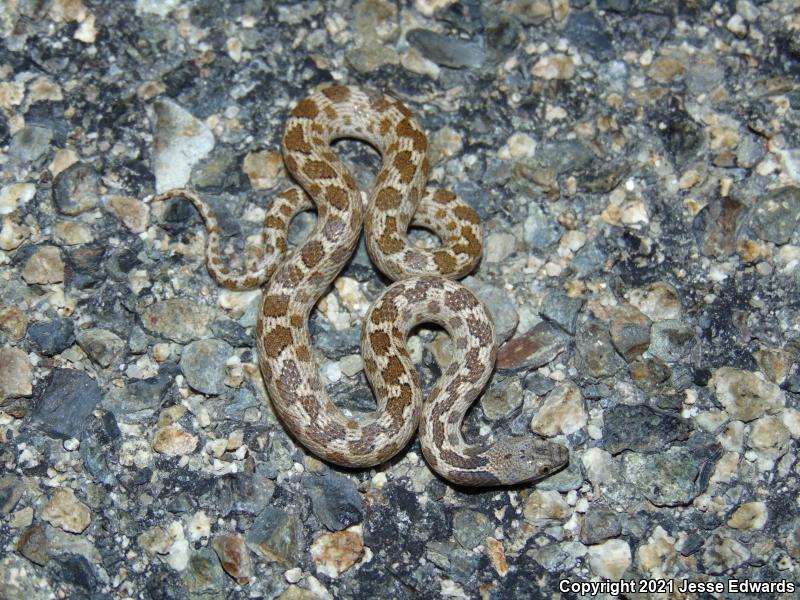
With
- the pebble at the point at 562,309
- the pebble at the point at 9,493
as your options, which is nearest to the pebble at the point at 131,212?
the pebble at the point at 9,493

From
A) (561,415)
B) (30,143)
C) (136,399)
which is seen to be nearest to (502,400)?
(561,415)

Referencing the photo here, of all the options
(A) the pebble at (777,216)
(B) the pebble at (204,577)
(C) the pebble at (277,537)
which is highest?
(A) the pebble at (777,216)

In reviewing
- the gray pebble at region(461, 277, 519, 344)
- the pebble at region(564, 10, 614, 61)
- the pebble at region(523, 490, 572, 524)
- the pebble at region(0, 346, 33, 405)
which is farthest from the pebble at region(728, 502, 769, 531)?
the pebble at region(0, 346, 33, 405)

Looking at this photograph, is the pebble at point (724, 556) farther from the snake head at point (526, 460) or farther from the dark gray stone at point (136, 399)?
the dark gray stone at point (136, 399)

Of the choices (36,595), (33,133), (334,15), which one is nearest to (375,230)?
(334,15)

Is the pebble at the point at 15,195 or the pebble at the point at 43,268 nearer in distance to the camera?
the pebble at the point at 43,268

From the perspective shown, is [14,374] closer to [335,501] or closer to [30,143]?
[30,143]

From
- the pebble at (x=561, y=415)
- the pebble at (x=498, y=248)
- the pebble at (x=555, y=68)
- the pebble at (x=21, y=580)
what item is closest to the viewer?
the pebble at (x=21, y=580)

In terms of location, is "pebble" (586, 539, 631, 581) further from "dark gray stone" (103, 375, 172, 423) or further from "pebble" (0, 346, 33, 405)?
"pebble" (0, 346, 33, 405)
